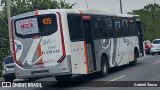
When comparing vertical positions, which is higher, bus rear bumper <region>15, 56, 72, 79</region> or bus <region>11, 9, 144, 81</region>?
bus <region>11, 9, 144, 81</region>

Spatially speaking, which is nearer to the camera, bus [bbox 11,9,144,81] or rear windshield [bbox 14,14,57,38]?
bus [bbox 11,9,144,81]

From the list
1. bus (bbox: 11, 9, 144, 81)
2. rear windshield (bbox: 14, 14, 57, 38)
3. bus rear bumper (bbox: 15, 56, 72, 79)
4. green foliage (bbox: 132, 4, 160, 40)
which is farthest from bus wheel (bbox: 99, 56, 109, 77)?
green foliage (bbox: 132, 4, 160, 40)

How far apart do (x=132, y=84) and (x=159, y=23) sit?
70.4 meters

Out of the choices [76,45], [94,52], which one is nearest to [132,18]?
[94,52]

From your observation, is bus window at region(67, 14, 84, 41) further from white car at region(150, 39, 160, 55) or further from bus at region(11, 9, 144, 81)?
white car at region(150, 39, 160, 55)

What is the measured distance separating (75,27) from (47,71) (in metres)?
2.20

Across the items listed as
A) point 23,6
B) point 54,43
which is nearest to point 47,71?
point 54,43

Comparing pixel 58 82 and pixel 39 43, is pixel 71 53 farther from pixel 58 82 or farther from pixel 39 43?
pixel 58 82

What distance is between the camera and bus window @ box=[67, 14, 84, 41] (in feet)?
55.0

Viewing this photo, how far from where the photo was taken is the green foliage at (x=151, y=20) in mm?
77075

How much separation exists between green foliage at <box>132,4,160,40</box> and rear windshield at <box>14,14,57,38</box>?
5674 cm

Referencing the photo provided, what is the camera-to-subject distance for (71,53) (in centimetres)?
1645

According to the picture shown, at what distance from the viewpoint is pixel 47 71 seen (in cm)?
1634

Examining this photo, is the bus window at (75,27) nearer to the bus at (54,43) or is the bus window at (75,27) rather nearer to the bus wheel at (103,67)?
the bus at (54,43)
